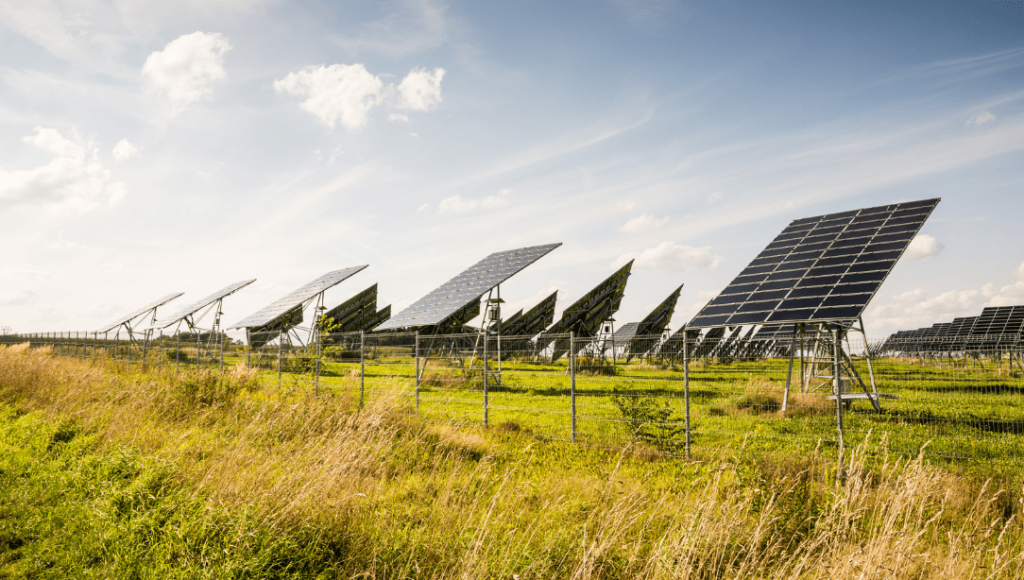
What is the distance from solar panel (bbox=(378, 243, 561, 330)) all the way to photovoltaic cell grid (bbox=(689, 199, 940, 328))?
900 cm

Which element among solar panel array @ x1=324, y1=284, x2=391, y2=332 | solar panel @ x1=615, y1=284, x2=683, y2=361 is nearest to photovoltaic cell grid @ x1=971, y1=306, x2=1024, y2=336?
solar panel @ x1=615, y1=284, x2=683, y2=361

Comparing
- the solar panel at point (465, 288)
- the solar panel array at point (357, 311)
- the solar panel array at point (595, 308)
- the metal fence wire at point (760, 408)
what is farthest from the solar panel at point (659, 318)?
the metal fence wire at point (760, 408)

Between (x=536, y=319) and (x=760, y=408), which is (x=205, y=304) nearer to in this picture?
(x=536, y=319)

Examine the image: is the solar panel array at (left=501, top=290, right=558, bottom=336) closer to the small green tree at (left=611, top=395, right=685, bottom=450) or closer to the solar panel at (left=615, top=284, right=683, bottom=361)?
the solar panel at (left=615, top=284, right=683, bottom=361)

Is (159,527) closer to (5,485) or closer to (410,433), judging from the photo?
(5,485)

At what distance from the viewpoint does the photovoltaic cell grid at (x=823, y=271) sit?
35.1ft

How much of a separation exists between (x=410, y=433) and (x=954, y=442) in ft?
30.5

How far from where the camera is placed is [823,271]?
1239cm

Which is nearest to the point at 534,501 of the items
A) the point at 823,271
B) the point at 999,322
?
the point at 823,271

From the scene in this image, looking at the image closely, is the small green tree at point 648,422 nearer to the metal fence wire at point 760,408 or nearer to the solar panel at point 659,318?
the metal fence wire at point 760,408

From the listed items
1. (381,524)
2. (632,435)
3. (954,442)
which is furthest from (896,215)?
(381,524)

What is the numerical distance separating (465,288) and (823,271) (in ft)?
42.9

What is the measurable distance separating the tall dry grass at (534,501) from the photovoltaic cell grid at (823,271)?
331 cm

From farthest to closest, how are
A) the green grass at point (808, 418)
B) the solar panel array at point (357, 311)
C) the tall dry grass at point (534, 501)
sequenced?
1. the solar panel array at point (357, 311)
2. the green grass at point (808, 418)
3. the tall dry grass at point (534, 501)
